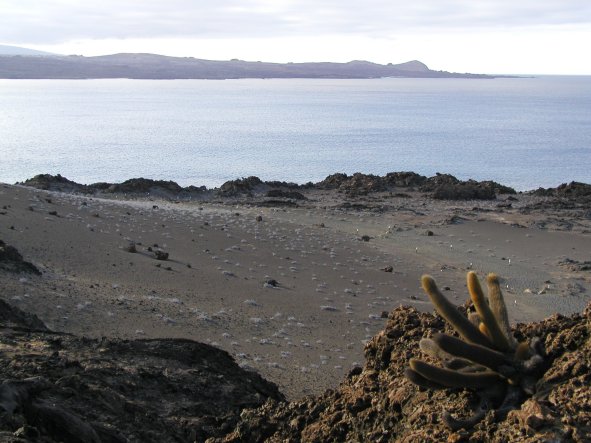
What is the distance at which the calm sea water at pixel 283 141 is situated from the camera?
150 feet

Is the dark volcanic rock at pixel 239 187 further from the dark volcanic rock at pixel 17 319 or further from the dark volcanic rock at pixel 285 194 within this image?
the dark volcanic rock at pixel 17 319

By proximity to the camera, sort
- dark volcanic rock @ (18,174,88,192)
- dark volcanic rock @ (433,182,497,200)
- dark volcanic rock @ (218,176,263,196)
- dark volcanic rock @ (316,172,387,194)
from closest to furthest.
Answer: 1. dark volcanic rock @ (18,174,88,192)
2. dark volcanic rock @ (218,176,263,196)
3. dark volcanic rock @ (433,182,497,200)
4. dark volcanic rock @ (316,172,387,194)

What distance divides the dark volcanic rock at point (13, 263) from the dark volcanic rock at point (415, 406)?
248 inches

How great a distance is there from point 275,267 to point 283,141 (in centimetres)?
4856

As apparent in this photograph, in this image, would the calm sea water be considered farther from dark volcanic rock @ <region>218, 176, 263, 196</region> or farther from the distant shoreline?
dark volcanic rock @ <region>218, 176, 263, 196</region>

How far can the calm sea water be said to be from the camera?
45.8m

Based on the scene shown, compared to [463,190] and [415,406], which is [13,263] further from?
[463,190]

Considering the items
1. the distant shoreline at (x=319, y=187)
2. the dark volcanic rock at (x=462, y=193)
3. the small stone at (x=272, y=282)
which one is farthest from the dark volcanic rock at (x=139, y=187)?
the small stone at (x=272, y=282)

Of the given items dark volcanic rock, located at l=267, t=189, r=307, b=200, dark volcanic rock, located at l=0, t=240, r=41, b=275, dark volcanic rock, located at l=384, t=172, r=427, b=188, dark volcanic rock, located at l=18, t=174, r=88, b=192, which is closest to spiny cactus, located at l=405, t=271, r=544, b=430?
dark volcanic rock, located at l=0, t=240, r=41, b=275

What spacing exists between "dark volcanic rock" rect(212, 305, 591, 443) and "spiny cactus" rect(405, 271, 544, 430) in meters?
0.07

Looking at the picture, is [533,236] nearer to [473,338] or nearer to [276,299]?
[276,299]

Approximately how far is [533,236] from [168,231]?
30.9ft

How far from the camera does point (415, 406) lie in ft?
12.0

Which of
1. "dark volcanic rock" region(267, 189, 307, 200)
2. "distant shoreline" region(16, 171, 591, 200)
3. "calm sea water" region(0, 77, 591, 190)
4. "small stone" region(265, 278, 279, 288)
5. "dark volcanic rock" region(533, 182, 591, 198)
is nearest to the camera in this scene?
"small stone" region(265, 278, 279, 288)
